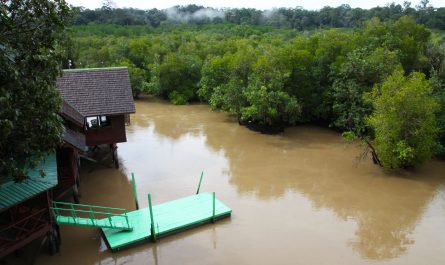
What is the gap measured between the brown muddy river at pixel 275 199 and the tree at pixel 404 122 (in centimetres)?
158

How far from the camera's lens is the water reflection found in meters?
16.2

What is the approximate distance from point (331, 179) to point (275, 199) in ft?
14.0

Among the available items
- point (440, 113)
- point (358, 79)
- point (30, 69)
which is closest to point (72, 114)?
point (30, 69)

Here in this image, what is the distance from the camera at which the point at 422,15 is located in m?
67.3

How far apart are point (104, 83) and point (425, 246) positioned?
54.2ft

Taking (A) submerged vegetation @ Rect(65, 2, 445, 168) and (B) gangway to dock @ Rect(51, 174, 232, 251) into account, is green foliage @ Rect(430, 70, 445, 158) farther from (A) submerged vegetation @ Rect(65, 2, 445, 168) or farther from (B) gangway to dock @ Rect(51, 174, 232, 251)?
(B) gangway to dock @ Rect(51, 174, 232, 251)

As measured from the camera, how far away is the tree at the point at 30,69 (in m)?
9.29

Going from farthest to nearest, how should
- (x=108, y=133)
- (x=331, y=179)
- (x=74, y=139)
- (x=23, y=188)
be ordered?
(x=331, y=179) → (x=108, y=133) → (x=74, y=139) → (x=23, y=188)

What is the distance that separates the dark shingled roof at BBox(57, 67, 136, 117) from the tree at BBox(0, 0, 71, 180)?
8885 millimetres

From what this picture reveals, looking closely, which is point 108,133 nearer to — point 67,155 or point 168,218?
point 67,155

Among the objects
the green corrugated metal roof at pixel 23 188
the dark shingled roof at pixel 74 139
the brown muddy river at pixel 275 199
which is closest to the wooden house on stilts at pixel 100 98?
the dark shingled roof at pixel 74 139

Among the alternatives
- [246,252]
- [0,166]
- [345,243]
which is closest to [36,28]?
[0,166]

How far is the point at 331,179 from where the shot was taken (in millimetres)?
21219

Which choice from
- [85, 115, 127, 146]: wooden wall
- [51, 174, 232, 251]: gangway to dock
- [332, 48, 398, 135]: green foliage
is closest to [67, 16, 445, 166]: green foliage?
[332, 48, 398, 135]: green foliage
